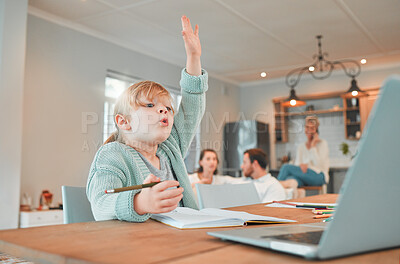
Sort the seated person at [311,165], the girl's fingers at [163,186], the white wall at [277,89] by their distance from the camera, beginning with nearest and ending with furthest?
the girl's fingers at [163,186]
the seated person at [311,165]
the white wall at [277,89]

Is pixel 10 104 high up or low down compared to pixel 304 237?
up

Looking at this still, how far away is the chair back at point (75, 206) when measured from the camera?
4.44 feet

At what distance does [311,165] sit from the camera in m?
5.64

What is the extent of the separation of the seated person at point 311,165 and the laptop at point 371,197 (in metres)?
4.36

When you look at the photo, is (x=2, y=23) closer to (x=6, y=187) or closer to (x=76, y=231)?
(x=6, y=187)

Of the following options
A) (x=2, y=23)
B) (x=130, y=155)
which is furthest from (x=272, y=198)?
(x=2, y=23)

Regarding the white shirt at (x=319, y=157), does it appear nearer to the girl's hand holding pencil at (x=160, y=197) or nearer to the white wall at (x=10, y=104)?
the white wall at (x=10, y=104)

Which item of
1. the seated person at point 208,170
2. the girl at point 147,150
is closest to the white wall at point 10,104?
the seated person at point 208,170

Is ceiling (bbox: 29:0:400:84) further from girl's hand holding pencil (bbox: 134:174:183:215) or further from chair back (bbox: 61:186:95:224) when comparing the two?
girl's hand holding pencil (bbox: 134:174:183:215)

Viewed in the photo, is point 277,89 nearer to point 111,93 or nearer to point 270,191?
point 111,93

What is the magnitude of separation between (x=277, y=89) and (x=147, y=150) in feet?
20.7

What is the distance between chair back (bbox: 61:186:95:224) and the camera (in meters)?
1.35

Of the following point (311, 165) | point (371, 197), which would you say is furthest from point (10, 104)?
point (311, 165)

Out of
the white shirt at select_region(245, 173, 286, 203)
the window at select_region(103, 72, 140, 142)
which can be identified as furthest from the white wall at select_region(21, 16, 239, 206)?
the white shirt at select_region(245, 173, 286, 203)
